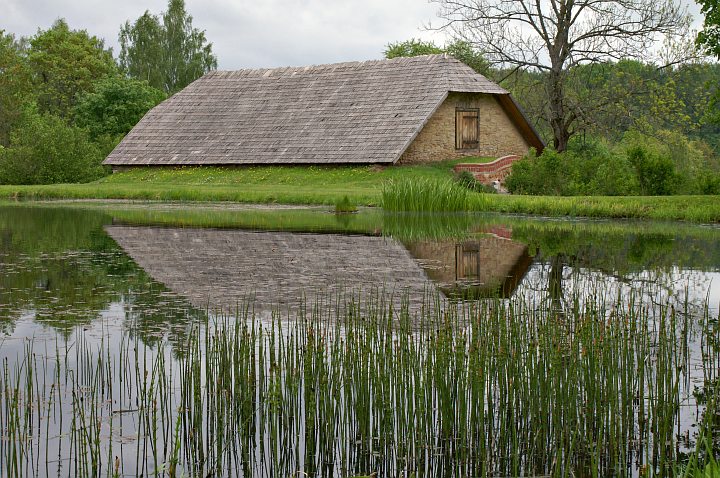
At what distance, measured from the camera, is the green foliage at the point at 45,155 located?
1527 inches

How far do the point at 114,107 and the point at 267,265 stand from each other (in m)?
Result: 39.3

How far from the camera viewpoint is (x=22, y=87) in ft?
216

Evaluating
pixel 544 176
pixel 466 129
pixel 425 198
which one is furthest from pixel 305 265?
pixel 466 129

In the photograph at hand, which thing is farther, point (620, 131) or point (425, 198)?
point (620, 131)

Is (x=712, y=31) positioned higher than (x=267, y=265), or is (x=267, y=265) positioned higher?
(x=712, y=31)

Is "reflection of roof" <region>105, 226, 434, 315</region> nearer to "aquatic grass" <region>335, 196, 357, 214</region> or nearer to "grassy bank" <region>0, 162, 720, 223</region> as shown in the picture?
"aquatic grass" <region>335, 196, 357, 214</region>

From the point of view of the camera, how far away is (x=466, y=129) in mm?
38000

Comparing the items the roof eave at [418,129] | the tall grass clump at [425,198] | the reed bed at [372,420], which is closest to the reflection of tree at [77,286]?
the reed bed at [372,420]

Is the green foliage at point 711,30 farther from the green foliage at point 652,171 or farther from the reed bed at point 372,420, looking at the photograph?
the reed bed at point 372,420

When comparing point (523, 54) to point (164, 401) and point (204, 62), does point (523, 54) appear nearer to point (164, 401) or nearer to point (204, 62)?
point (164, 401)

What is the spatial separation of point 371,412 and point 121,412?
1.56 meters

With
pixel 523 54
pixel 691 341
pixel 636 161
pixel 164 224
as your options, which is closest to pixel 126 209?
pixel 164 224

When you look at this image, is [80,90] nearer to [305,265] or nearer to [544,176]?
[544,176]

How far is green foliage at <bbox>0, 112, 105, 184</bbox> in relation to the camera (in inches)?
1527
